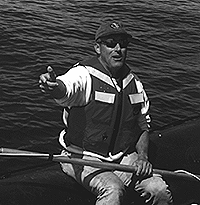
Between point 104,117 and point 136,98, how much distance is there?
1.21 feet

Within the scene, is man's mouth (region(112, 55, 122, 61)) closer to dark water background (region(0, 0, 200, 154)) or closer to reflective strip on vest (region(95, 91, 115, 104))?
reflective strip on vest (region(95, 91, 115, 104))

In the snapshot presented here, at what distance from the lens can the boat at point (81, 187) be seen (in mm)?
4824

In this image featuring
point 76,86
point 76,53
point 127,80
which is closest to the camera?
point 76,86

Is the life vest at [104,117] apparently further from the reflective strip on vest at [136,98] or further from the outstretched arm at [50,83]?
the outstretched arm at [50,83]

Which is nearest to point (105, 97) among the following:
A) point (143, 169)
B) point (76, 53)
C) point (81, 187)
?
point (143, 169)

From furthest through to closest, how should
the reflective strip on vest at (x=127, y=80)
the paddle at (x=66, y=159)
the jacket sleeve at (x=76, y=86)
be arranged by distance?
1. the reflective strip on vest at (x=127, y=80)
2. the paddle at (x=66, y=159)
3. the jacket sleeve at (x=76, y=86)

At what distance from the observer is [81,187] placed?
16.3 feet

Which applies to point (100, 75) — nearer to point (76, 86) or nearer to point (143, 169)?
point (76, 86)

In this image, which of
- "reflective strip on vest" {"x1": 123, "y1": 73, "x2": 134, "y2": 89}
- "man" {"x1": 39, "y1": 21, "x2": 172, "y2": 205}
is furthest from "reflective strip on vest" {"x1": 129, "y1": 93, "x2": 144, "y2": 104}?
"reflective strip on vest" {"x1": 123, "y1": 73, "x2": 134, "y2": 89}

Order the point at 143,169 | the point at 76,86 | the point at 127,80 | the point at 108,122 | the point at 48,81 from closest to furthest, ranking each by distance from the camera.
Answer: the point at 48,81 < the point at 76,86 < the point at 143,169 < the point at 108,122 < the point at 127,80

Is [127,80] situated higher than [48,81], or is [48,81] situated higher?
[48,81]

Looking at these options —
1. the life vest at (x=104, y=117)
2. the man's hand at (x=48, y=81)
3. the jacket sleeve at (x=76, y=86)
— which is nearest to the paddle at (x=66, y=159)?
the life vest at (x=104, y=117)

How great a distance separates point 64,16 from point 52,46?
5.91 ft

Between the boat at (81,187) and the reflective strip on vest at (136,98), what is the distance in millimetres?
678
